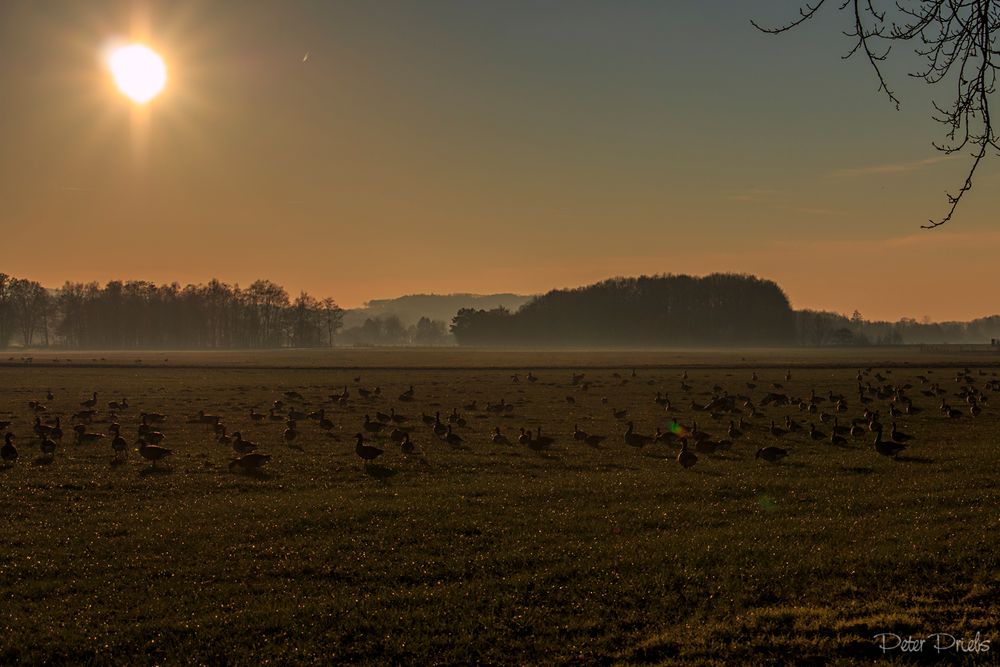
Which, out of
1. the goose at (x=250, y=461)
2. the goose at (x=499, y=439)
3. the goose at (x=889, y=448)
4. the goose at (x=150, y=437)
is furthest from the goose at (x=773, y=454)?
the goose at (x=150, y=437)

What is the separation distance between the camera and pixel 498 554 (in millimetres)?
13750

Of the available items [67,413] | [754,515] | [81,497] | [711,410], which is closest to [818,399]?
[711,410]

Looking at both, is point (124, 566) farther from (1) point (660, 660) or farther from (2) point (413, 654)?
(1) point (660, 660)

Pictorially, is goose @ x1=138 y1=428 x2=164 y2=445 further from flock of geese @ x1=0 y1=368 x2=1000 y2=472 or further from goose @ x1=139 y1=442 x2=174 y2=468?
goose @ x1=139 y1=442 x2=174 y2=468

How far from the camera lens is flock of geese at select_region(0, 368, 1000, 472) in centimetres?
2581

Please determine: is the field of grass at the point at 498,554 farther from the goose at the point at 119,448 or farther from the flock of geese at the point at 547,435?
the flock of geese at the point at 547,435

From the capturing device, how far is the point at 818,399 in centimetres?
4294

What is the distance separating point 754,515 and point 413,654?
1009 centimetres

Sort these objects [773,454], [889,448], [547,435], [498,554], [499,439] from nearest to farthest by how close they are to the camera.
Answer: [498,554] < [773,454] < [889,448] < [499,439] < [547,435]
